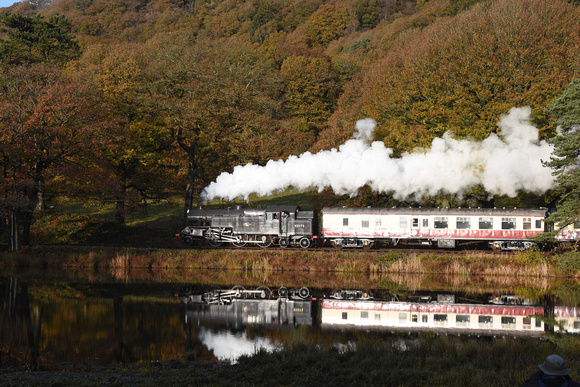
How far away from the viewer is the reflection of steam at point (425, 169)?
120ft

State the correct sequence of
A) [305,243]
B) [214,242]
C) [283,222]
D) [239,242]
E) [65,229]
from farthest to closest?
[65,229] → [214,242] → [239,242] → [283,222] → [305,243]

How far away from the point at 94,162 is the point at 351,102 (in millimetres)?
27309

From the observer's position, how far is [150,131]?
4756 centimetres

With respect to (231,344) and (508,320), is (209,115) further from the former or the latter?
(231,344)

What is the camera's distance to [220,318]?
78.1ft

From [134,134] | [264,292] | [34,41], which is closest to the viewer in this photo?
[264,292]

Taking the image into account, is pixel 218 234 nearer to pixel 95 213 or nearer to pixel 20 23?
pixel 95 213

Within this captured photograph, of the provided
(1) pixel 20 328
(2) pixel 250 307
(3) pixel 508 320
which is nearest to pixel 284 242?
(2) pixel 250 307

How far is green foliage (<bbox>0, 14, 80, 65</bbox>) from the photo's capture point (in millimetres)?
68625

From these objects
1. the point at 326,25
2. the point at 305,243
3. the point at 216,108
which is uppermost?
the point at 326,25

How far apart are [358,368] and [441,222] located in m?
26.6

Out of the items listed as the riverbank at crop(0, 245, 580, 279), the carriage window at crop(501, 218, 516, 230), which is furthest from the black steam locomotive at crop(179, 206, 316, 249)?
the carriage window at crop(501, 218, 516, 230)

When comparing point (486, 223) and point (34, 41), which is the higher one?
point (34, 41)

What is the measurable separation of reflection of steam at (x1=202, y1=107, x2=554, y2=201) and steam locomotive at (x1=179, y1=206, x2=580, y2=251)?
1.74 m
